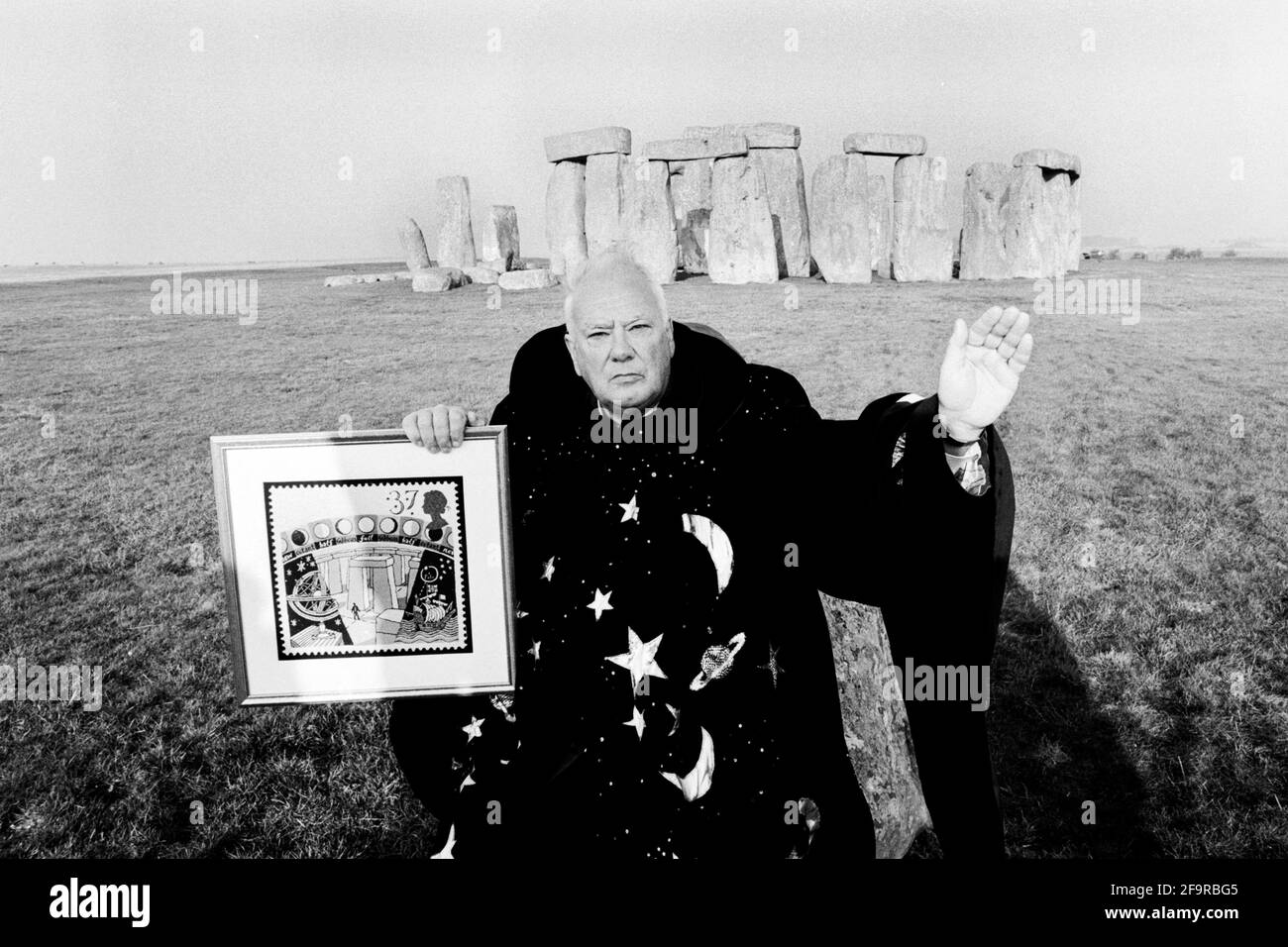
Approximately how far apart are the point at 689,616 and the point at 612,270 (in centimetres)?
100

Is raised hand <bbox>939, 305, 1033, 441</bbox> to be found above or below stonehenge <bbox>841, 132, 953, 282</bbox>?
below

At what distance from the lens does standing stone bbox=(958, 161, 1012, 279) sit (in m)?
23.4

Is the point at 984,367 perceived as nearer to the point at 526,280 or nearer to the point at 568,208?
the point at 526,280

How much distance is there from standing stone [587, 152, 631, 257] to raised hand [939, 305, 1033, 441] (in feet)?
68.7

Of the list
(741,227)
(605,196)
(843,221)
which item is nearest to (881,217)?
(843,221)

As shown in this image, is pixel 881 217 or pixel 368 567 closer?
pixel 368 567

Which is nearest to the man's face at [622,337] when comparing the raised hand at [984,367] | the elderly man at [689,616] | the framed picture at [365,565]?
the elderly man at [689,616]

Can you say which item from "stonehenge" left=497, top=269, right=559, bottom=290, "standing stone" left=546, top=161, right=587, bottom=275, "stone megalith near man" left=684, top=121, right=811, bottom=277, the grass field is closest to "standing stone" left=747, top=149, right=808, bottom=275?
"stone megalith near man" left=684, top=121, right=811, bottom=277

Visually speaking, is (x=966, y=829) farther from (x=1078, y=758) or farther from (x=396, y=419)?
(x=396, y=419)

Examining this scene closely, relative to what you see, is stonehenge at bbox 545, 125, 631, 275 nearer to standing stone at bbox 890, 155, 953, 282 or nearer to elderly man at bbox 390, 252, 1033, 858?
standing stone at bbox 890, 155, 953, 282

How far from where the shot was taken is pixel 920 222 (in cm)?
2280

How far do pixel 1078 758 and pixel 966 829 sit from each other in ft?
5.61

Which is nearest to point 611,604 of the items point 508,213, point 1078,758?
point 1078,758

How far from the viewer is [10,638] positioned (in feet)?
17.0
